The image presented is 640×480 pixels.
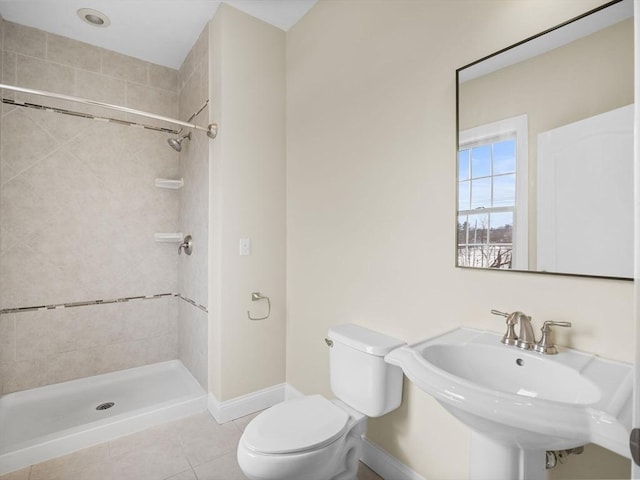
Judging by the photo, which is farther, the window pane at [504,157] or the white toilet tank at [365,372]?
the white toilet tank at [365,372]

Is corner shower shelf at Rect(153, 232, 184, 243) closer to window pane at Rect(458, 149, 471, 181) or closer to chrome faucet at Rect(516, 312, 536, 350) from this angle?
window pane at Rect(458, 149, 471, 181)

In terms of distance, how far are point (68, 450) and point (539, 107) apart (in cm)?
280

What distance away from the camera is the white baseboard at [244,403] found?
215 cm

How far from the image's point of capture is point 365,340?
5.19 ft

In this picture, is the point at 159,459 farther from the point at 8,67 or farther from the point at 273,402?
the point at 8,67

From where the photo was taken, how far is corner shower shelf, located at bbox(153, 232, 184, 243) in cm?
275

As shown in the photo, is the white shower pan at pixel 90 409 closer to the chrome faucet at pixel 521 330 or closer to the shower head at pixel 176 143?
the shower head at pixel 176 143

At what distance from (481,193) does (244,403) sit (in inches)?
77.2

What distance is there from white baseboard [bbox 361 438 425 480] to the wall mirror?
1.03m

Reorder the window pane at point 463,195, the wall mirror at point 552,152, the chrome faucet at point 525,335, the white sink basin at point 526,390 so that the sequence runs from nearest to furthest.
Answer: the white sink basin at point 526,390 < the wall mirror at point 552,152 < the chrome faucet at point 525,335 < the window pane at point 463,195

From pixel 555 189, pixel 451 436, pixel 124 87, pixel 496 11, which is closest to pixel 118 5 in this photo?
pixel 124 87

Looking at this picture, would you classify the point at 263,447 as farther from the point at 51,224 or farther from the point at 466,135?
the point at 51,224

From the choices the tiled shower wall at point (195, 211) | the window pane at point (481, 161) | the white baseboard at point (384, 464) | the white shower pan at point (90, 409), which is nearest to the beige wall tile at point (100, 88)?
the tiled shower wall at point (195, 211)

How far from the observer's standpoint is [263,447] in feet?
4.19
